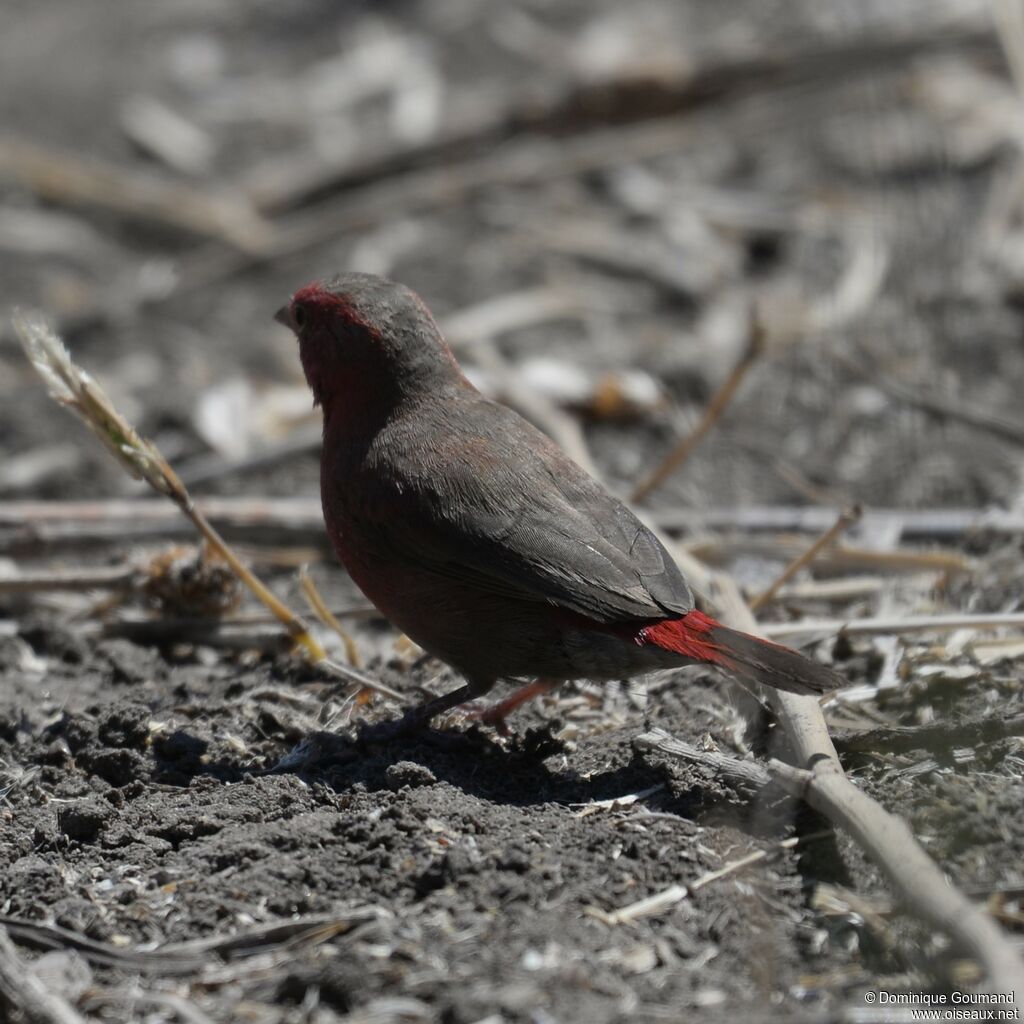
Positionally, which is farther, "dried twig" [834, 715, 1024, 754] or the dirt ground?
"dried twig" [834, 715, 1024, 754]

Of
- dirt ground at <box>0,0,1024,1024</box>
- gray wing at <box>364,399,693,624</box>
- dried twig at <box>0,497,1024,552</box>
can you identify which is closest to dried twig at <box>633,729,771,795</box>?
dirt ground at <box>0,0,1024,1024</box>

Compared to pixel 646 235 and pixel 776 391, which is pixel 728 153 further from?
pixel 776 391

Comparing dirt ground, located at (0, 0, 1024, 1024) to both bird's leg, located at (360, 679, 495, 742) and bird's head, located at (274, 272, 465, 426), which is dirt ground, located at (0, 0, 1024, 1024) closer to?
bird's leg, located at (360, 679, 495, 742)

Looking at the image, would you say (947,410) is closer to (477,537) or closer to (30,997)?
(477,537)

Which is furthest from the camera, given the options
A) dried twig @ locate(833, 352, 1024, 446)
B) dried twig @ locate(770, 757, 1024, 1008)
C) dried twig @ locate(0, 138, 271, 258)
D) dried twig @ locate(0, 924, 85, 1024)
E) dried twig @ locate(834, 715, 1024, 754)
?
dried twig @ locate(0, 138, 271, 258)

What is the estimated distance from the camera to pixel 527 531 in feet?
12.0

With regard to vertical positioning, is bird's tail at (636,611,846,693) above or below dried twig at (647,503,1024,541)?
above

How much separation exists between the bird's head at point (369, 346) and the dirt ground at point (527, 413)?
0.83m

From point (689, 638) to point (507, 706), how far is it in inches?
27.2

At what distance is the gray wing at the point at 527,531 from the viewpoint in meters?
3.58

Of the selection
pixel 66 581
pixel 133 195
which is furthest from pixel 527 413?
pixel 133 195

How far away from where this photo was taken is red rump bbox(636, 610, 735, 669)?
354 cm

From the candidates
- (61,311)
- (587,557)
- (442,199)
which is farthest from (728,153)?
(587,557)

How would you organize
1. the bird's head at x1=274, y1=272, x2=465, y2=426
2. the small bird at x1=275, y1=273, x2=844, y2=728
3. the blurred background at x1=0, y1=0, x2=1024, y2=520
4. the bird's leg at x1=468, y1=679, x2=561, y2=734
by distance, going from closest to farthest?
the small bird at x1=275, y1=273, x2=844, y2=728 → the bird's leg at x1=468, y1=679, x2=561, y2=734 → the bird's head at x1=274, y1=272, x2=465, y2=426 → the blurred background at x1=0, y1=0, x2=1024, y2=520
